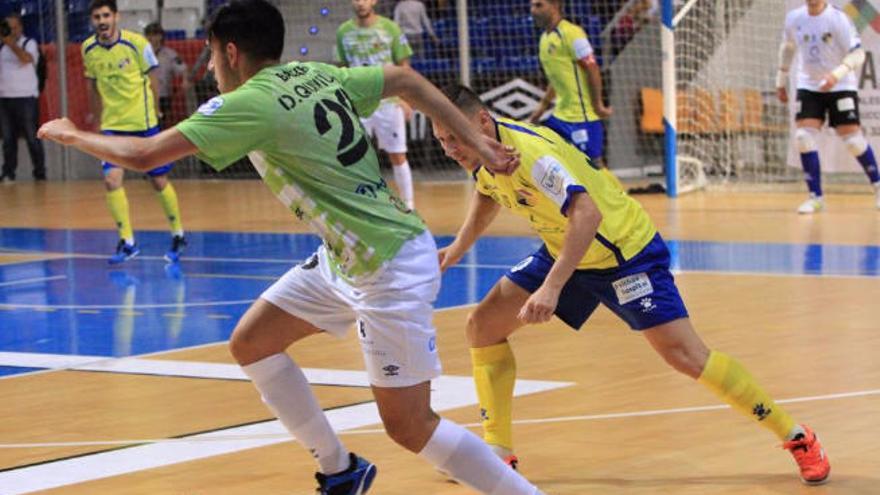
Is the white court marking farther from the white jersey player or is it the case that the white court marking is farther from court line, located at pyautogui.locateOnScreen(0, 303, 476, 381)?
the white jersey player

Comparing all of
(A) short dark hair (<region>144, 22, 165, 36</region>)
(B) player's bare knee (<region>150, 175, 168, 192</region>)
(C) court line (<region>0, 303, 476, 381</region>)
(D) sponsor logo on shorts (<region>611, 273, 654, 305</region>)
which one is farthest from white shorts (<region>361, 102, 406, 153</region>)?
(D) sponsor logo on shorts (<region>611, 273, 654, 305</region>)

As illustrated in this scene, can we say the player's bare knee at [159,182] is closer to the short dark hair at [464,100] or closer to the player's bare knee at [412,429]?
the short dark hair at [464,100]

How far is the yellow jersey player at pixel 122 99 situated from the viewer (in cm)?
1340

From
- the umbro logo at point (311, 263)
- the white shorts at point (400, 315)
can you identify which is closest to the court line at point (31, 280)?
the umbro logo at point (311, 263)

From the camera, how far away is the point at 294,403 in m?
5.14

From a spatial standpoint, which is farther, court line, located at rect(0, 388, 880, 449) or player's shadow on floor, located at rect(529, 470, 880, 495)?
court line, located at rect(0, 388, 880, 449)

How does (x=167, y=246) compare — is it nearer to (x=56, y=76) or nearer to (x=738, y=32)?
(x=738, y=32)

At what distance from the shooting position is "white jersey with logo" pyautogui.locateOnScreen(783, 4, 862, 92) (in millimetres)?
15172

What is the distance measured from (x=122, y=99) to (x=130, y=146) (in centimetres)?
933

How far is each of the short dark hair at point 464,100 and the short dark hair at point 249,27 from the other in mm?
835

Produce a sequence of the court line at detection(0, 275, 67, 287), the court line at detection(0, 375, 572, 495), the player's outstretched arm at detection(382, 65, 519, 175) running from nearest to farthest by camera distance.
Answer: the player's outstretched arm at detection(382, 65, 519, 175)
the court line at detection(0, 375, 572, 495)
the court line at detection(0, 275, 67, 287)

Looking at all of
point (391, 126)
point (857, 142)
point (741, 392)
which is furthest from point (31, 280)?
point (741, 392)

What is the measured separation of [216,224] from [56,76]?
8488 mm

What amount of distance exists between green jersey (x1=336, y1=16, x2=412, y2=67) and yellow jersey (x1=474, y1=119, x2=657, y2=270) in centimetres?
923
